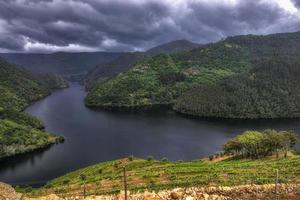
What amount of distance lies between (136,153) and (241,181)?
11712 cm

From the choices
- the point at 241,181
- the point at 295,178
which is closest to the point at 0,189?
the point at 241,181

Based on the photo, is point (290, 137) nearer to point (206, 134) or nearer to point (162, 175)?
point (162, 175)

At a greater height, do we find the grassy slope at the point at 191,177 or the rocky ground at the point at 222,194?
the rocky ground at the point at 222,194

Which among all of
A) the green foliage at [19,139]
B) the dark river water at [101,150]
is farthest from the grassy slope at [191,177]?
the green foliage at [19,139]

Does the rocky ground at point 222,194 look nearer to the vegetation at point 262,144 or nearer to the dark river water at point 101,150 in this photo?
the vegetation at point 262,144

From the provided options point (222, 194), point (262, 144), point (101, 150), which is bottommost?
point (101, 150)

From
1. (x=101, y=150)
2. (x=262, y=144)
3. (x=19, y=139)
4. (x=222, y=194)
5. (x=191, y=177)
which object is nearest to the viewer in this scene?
(x=222, y=194)

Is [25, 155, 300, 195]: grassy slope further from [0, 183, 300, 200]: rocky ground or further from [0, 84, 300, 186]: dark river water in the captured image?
[0, 84, 300, 186]: dark river water

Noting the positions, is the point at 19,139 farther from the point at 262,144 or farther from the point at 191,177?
the point at 191,177

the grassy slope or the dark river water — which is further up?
the grassy slope

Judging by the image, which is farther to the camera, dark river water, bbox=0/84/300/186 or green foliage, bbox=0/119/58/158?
green foliage, bbox=0/119/58/158

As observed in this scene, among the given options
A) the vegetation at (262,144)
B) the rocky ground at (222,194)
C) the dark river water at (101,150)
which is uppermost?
the rocky ground at (222,194)

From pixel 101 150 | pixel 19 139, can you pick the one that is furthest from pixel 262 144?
pixel 19 139

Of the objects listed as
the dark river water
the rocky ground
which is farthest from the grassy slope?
the dark river water
